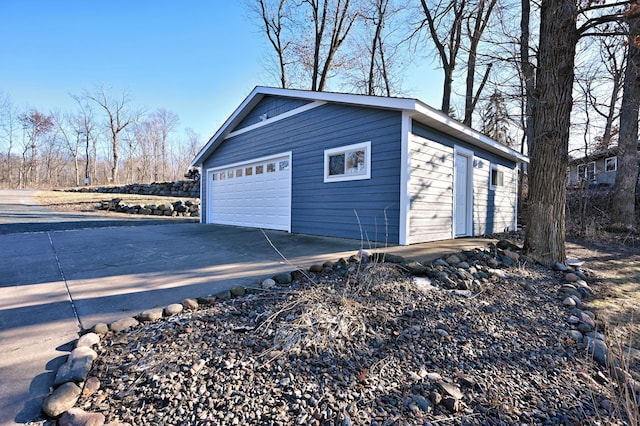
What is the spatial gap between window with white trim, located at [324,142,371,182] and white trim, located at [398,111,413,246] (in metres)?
0.74

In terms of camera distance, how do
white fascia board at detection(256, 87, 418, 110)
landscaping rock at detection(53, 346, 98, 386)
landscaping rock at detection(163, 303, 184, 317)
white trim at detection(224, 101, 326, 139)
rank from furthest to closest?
white trim at detection(224, 101, 326, 139) → white fascia board at detection(256, 87, 418, 110) → landscaping rock at detection(163, 303, 184, 317) → landscaping rock at detection(53, 346, 98, 386)

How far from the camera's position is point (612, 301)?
3.14 metres

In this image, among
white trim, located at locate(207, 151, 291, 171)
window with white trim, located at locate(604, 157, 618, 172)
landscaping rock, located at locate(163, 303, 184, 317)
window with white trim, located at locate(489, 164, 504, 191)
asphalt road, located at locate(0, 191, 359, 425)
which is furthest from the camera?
window with white trim, located at locate(604, 157, 618, 172)

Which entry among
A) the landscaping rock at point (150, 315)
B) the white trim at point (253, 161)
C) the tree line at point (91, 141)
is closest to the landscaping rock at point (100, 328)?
the landscaping rock at point (150, 315)

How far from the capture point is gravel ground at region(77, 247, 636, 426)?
1.38 metres

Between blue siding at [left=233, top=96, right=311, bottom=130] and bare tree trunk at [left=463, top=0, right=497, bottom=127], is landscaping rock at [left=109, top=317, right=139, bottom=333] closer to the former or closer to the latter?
blue siding at [left=233, top=96, right=311, bottom=130]

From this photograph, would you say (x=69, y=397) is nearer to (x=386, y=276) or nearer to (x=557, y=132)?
(x=386, y=276)

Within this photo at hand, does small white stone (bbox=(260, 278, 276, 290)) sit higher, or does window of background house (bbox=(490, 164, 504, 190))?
window of background house (bbox=(490, 164, 504, 190))

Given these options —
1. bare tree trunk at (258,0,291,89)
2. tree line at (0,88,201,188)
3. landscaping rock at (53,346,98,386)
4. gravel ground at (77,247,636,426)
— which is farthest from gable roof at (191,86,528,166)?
tree line at (0,88,201,188)

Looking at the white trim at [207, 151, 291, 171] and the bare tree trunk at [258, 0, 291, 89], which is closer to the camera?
the white trim at [207, 151, 291, 171]

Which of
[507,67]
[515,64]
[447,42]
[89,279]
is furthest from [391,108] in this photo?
[447,42]

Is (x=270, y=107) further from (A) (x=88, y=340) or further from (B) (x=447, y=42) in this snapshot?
(B) (x=447, y=42)

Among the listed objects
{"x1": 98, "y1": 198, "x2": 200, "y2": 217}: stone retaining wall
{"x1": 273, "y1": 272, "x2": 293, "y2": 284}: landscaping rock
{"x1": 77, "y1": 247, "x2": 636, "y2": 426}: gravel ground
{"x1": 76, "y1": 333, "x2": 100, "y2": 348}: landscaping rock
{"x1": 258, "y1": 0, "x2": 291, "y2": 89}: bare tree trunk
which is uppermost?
{"x1": 258, "y1": 0, "x2": 291, "y2": 89}: bare tree trunk

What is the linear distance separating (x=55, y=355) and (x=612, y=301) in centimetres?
484
